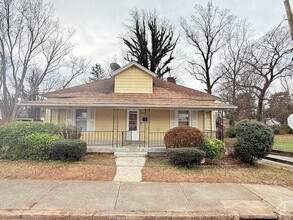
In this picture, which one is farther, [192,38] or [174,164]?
[192,38]

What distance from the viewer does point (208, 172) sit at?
730cm

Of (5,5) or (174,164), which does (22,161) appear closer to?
(174,164)

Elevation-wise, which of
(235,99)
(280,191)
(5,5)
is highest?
(5,5)

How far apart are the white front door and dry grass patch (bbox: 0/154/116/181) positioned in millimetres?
4059

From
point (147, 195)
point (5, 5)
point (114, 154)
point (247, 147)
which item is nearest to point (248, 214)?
point (147, 195)

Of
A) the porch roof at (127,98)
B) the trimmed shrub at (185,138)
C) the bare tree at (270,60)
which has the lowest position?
the trimmed shrub at (185,138)

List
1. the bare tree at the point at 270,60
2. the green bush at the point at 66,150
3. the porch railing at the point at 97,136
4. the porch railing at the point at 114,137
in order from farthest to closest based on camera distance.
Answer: the bare tree at the point at 270,60
the porch railing at the point at 97,136
the porch railing at the point at 114,137
the green bush at the point at 66,150

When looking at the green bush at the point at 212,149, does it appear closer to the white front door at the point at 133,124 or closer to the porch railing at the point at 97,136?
the white front door at the point at 133,124

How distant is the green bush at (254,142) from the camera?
8.25 metres

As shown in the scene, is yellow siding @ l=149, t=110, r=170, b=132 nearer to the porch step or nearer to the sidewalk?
the porch step

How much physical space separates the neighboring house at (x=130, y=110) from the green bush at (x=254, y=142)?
2.85m

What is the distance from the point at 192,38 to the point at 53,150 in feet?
80.0

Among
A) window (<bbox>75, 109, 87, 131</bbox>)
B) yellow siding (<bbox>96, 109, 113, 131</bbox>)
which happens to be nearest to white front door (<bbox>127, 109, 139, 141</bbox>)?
yellow siding (<bbox>96, 109, 113, 131</bbox>)

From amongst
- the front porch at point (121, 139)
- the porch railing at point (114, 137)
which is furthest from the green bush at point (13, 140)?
the porch railing at point (114, 137)
